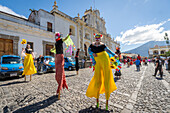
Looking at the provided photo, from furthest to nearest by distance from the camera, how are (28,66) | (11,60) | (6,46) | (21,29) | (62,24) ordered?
(62,24) < (21,29) < (6,46) < (11,60) < (28,66)

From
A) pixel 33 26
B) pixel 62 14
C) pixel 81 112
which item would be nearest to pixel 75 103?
pixel 81 112

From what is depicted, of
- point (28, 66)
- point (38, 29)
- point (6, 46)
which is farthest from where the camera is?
point (38, 29)

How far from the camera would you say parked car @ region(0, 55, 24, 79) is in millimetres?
5375

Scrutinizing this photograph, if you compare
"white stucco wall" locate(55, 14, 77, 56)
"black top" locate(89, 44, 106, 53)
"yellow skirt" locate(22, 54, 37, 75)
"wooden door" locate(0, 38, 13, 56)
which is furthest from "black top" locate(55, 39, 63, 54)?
"white stucco wall" locate(55, 14, 77, 56)

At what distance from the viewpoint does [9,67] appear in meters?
5.57

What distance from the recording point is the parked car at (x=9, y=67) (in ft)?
17.6

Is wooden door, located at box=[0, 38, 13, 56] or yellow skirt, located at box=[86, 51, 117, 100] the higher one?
wooden door, located at box=[0, 38, 13, 56]

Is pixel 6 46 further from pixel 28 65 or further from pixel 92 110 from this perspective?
pixel 92 110

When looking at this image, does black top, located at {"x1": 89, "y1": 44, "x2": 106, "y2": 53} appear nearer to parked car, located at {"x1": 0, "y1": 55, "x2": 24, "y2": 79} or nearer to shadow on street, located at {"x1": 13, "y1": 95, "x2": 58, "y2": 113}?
shadow on street, located at {"x1": 13, "y1": 95, "x2": 58, "y2": 113}

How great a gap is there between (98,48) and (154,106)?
7.28ft

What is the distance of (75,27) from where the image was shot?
19.7 metres

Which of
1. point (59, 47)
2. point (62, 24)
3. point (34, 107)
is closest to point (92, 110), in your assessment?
point (34, 107)

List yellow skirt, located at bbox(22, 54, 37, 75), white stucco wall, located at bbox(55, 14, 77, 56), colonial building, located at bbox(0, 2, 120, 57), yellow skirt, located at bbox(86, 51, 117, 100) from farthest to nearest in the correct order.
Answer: white stucco wall, located at bbox(55, 14, 77, 56)
colonial building, located at bbox(0, 2, 120, 57)
yellow skirt, located at bbox(22, 54, 37, 75)
yellow skirt, located at bbox(86, 51, 117, 100)

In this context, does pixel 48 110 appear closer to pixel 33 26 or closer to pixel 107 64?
pixel 107 64
